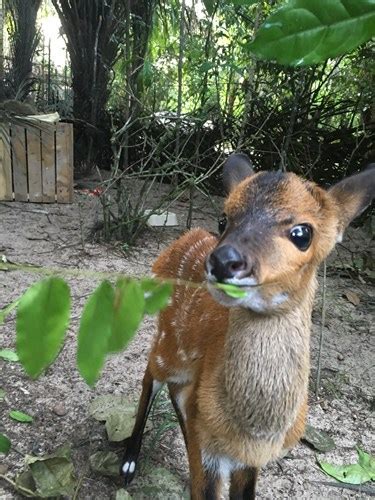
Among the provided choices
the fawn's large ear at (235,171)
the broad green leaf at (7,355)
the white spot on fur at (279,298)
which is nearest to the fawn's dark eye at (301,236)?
the white spot on fur at (279,298)

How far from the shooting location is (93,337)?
462 mm

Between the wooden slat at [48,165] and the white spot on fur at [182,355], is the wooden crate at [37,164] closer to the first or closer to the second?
the wooden slat at [48,165]

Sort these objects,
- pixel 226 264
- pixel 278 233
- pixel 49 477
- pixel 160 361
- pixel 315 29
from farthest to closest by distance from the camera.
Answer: pixel 160 361, pixel 49 477, pixel 278 233, pixel 226 264, pixel 315 29

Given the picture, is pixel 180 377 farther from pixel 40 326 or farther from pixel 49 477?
pixel 40 326

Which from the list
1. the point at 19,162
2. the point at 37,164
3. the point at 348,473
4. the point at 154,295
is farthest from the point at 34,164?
the point at 154,295

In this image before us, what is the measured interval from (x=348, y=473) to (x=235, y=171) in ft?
4.49

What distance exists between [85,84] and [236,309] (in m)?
5.56

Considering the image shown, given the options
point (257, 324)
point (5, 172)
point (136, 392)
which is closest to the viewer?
point (257, 324)

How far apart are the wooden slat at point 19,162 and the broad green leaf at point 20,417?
314cm

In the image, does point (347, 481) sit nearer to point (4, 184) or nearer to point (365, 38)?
point (365, 38)

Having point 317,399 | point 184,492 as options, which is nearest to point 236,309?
point 184,492

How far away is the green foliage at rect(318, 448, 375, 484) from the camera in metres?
2.23

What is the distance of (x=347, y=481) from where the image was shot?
2230mm

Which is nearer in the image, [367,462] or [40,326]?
[40,326]
